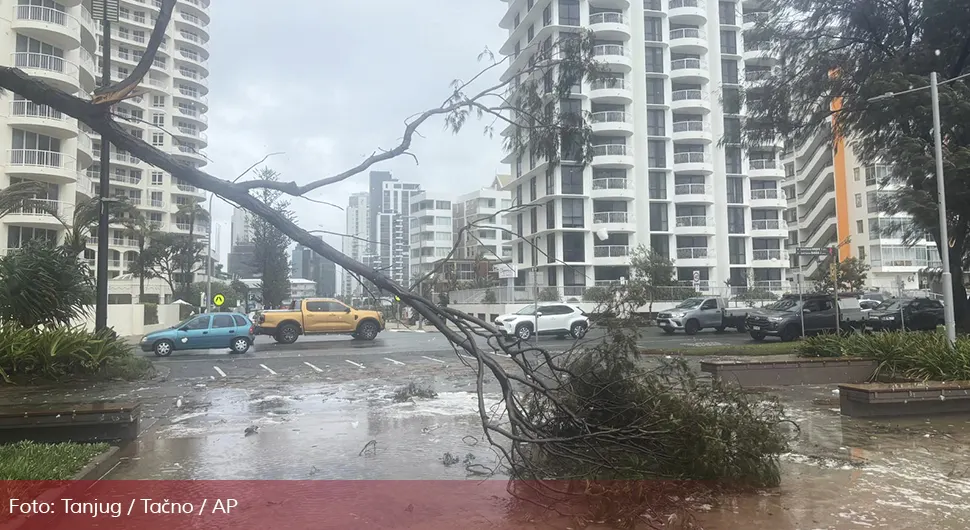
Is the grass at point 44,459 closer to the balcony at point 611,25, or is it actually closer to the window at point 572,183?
the window at point 572,183

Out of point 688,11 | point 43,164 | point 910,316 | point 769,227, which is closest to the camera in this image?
point 910,316

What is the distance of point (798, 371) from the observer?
1248 cm

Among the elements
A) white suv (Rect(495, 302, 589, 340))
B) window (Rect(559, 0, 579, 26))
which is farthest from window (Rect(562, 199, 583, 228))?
white suv (Rect(495, 302, 589, 340))

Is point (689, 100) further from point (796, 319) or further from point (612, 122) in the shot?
point (796, 319)

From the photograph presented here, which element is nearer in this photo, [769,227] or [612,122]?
[612,122]

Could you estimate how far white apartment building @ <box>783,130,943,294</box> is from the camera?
56938 millimetres

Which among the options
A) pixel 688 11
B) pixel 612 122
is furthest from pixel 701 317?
pixel 688 11

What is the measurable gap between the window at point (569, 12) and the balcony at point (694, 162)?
44.9ft

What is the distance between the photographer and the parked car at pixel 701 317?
28828 millimetres

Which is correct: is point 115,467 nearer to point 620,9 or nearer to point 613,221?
point 613,221

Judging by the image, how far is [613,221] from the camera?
162 feet

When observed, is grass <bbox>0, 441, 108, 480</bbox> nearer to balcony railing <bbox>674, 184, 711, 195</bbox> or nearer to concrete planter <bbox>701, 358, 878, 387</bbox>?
concrete planter <bbox>701, 358, 878, 387</bbox>

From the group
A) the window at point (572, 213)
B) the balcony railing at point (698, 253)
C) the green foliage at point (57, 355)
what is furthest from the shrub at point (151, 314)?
the balcony railing at point (698, 253)

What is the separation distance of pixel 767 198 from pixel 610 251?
16.5m
